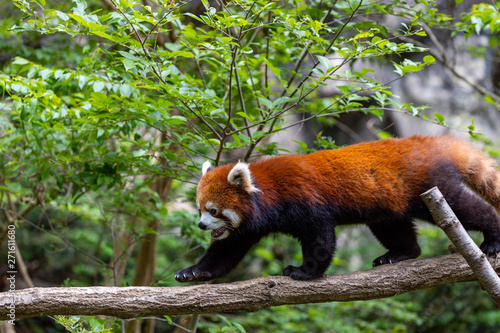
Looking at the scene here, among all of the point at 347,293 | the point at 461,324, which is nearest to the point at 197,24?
the point at 347,293

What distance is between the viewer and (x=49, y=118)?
301 centimetres

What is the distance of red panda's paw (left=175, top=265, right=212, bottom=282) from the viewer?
3041 mm

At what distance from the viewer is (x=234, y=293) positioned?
2.64 metres

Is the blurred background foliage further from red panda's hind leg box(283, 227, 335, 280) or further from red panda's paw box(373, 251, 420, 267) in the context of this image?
red panda's paw box(373, 251, 420, 267)

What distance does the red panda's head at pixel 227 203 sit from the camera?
291cm

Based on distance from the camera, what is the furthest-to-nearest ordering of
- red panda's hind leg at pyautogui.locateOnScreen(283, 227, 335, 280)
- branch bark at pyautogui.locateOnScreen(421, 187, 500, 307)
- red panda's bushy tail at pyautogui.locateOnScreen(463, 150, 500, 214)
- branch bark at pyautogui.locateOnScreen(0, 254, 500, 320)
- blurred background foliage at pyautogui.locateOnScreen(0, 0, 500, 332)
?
1. red panda's bushy tail at pyautogui.locateOnScreen(463, 150, 500, 214)
2. red panda's hind leg at pyautogui.locateOnScreen(283, 227, 335, 280)
3. blurred background foliage at pyautogui.locateOnScreen(0, 0, 500, 332)
4. branch bark at pyautogui.locateOnScreen(0, 254, 500, 320)
5. branch bark at pyautogui.locateOnScreen(421, 187, 500, 307)

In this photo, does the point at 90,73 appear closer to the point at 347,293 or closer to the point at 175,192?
the point at 347,293

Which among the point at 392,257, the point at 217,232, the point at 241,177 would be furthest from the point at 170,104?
the point at 392,257

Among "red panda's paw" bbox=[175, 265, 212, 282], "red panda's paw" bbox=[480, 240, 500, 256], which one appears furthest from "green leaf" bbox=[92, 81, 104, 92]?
"red panda's paw" bbox=[480, 240, 500, 256]

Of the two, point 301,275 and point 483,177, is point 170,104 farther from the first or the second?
point 483,177

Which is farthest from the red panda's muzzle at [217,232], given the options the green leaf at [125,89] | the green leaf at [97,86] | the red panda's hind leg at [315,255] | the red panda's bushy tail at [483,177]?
the red panda's bushy tail at [483,177]

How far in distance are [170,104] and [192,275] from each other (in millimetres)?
1132

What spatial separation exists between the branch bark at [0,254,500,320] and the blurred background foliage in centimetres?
15

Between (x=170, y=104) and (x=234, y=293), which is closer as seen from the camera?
(x=234, y=293)
